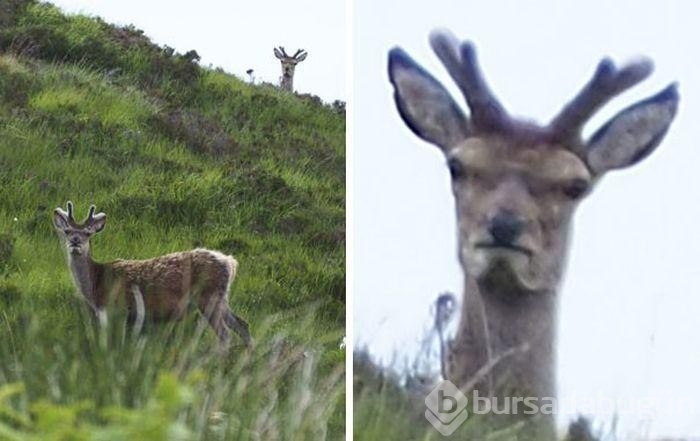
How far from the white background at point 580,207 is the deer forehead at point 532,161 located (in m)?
0.10

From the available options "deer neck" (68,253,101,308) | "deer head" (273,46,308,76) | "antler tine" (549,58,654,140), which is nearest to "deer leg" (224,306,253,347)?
"deer neck" (68,253,101,308)

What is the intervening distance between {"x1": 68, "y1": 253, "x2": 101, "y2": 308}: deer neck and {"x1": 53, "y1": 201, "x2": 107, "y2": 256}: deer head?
31 mm

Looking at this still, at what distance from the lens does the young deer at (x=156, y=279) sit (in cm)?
741

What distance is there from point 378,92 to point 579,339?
3.31 ft

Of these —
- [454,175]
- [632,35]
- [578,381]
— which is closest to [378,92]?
[454,175]

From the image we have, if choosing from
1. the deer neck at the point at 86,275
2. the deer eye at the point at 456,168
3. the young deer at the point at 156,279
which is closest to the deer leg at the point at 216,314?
the young deer at the point at 156,279

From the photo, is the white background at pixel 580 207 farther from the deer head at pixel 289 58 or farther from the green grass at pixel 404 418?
the deer head at pixel 289 58

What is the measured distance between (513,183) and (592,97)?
14.6 inches

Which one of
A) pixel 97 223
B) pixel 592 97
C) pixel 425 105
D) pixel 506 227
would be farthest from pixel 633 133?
pixel 97 223

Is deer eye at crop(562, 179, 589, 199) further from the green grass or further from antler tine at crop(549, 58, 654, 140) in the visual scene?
the green grass

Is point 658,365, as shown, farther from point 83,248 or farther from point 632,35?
point 83,248

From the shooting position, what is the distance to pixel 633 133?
460cm

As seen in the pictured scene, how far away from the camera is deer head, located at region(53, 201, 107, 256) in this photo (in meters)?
7.55

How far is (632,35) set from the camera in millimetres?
4605
